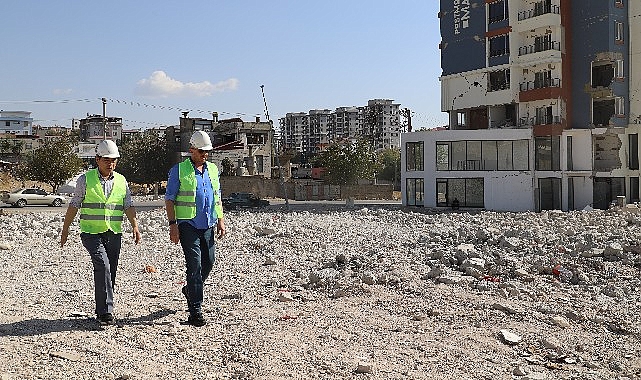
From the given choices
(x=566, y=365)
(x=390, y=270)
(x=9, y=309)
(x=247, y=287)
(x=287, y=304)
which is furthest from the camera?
(x=390, y=270)

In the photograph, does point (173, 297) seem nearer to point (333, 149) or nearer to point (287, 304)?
point (287, 304)

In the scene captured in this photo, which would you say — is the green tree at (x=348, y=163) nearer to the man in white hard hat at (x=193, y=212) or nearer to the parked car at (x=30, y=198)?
the parked car at (x=30, y=198)

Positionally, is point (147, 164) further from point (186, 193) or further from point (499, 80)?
point (186, 193)

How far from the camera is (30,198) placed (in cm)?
4569

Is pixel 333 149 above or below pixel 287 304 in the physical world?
above

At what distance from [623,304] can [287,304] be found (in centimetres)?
499

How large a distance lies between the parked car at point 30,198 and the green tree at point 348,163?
3241 centimetres

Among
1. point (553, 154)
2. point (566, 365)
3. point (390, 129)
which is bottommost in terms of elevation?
point (566, 365)

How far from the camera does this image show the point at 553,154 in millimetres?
44000

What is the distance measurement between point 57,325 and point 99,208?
1397 millimetres

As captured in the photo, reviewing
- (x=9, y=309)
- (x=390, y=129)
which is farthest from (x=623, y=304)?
(x=390, y=129)

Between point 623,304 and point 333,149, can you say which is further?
point 333,149

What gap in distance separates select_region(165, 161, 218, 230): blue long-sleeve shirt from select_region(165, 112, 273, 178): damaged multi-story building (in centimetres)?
6737

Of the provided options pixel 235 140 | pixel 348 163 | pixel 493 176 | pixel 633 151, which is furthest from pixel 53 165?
pixel 633 151
